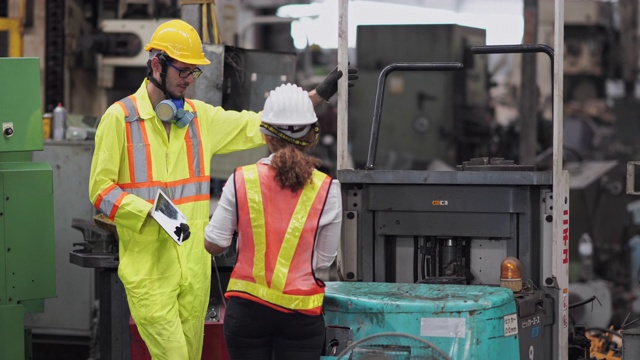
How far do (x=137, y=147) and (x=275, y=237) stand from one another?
96 cm

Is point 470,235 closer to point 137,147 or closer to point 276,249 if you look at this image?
point 276,249

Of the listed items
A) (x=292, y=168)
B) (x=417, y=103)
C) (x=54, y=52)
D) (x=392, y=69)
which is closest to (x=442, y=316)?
(x=292, y=168)

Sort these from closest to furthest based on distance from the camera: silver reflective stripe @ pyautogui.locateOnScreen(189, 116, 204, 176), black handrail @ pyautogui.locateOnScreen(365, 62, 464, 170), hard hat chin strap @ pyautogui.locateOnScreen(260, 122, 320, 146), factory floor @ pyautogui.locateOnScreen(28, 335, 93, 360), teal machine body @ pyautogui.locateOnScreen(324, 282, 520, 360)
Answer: hard hat chin strap @ pyautogui.locateOnScreen(260, 122, 320, 146) → teal machine body @ pyautogui.locateOnScreen(324, 282, 520, 360) → silver reflective stripe @ pyautogui.locateOnScreen(189, 116, 204, 176) → black handrail @ pyautogui.locateOnScreen(365, 62, 464, 170) → factory floor @ pyautogui.locateOnScreen(28, 335, 93, 360)

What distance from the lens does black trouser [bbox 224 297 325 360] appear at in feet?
12.5

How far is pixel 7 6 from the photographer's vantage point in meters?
7.97

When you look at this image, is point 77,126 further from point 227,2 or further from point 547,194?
point 547,194

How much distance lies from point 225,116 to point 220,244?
112cm

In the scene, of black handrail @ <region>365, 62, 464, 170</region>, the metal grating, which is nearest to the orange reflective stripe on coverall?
black handrail @ <region>365, 62, 464, 170</region>

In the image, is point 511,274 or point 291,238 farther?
point 511,274

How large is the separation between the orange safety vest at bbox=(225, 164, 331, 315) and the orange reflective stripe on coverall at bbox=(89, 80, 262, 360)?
0.68m

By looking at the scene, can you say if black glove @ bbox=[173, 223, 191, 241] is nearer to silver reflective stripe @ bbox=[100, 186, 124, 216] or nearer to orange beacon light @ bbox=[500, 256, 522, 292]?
silver reflective stripe @ bbox=[100, 186, 124, 216]

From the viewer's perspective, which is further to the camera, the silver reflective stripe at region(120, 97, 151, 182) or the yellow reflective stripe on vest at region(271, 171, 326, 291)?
the silver reflective stripe at region(120, 97, 151, 182)

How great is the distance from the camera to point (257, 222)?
3.83 metres

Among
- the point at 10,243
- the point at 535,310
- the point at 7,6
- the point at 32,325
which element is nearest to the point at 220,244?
the point at 535,310
